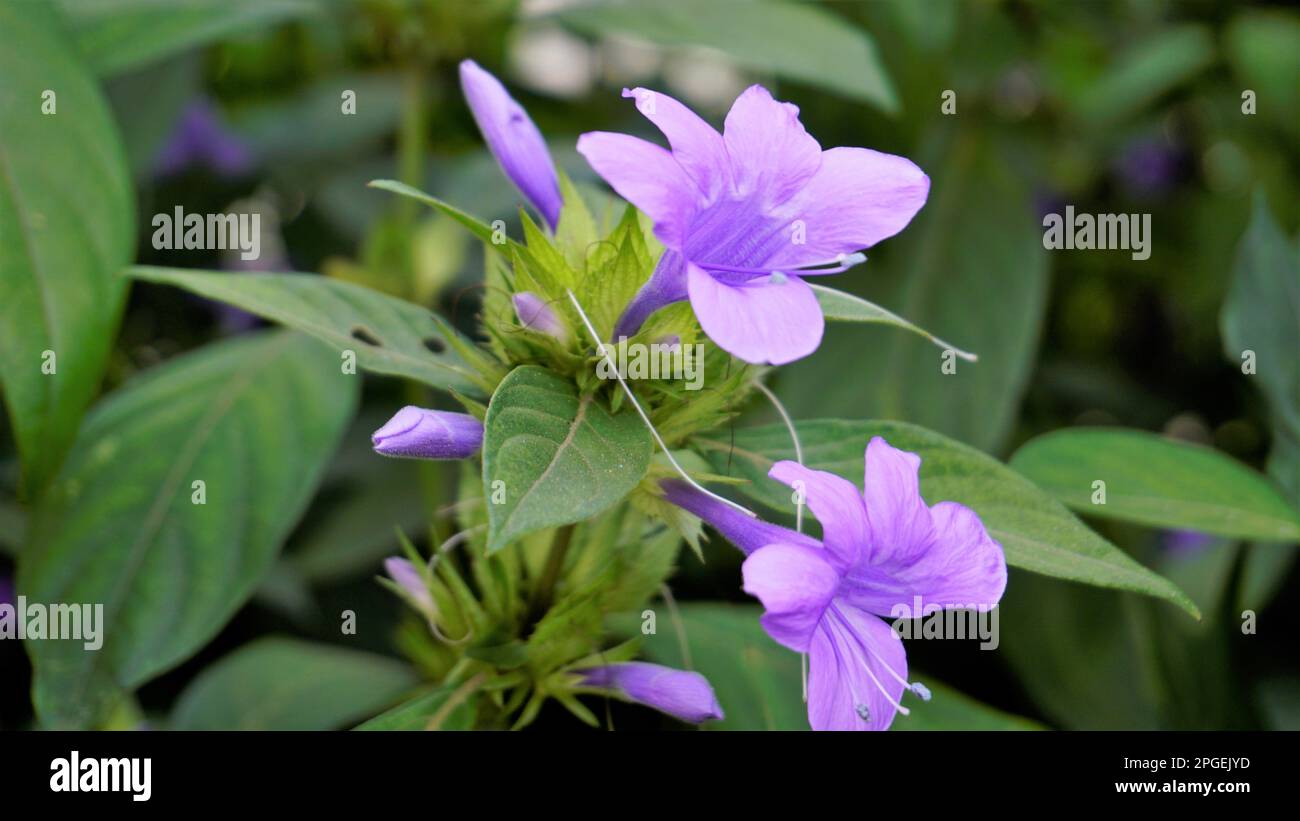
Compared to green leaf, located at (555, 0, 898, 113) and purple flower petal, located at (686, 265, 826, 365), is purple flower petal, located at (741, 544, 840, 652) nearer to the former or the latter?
purple flower petal, located at (686, 265, 826, 365)

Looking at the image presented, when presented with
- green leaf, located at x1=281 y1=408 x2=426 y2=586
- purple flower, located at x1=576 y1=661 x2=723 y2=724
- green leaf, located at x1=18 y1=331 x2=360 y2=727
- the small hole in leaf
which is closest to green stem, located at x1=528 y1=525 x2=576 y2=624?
purple flower, located at x1=576 y1=661 x2=723 y2=724

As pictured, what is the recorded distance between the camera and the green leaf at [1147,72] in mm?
1253

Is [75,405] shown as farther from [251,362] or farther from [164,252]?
[164,252]

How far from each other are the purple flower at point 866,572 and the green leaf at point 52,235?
48 centimetres

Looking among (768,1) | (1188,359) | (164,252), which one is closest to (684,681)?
(768,1)

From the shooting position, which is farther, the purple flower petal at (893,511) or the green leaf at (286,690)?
the green leaf at (286,690)

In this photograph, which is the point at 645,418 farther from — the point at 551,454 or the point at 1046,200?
the point at 1046,200

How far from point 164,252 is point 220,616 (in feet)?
1.97

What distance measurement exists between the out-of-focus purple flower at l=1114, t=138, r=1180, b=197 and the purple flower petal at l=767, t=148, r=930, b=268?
1238mm

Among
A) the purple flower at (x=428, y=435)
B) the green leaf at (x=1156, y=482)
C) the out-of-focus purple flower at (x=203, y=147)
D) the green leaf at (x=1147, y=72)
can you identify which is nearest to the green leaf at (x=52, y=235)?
the purple flower at (x=428, y=435)

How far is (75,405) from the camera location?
0.74m

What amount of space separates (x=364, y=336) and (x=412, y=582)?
16cm

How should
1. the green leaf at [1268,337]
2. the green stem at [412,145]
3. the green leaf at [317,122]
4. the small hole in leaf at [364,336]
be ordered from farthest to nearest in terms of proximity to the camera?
the green leaf at [317,122], the green stem at [412,145], the green leaf at [1268,337], the small hole in leaf at [364,336]

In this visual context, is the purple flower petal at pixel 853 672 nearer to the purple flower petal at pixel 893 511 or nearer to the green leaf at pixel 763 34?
the purple flower petal at pixel 893 511
